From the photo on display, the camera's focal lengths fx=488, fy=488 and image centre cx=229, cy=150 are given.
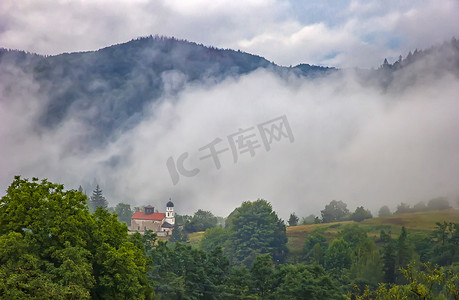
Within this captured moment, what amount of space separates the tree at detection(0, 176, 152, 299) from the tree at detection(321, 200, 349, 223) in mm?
130476

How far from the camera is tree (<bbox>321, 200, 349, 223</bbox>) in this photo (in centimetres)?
16712

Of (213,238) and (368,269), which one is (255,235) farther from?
(368,269)

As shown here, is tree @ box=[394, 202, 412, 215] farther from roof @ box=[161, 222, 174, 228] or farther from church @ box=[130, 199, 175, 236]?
church @ box=[130, 199, 175, 236]

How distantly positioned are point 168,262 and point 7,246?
109ft

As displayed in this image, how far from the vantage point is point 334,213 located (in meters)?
169

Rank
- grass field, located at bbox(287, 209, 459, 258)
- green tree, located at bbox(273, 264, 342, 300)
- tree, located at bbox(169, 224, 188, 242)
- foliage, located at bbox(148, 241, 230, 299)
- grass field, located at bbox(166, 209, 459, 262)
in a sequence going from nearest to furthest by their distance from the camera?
green tree, located at bbox(273, 264, 342, 300) < foliage, located at bbox(148, 241, 230, 299) < grass field, located at bbox(166, 209, 459, 262) < grass field, located at bbox(287, 209, 459, 258) < tree, located at bbox(169, 224, 188, 242)

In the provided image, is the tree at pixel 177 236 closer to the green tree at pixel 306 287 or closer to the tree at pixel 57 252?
the green tree at pixel 306 287

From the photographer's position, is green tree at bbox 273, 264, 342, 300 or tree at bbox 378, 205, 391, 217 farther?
tree at bbox 378, 205, 391, 217

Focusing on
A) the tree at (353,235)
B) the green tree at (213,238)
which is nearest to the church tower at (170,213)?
the green tree at (213,238)

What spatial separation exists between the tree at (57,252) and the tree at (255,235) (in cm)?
8319

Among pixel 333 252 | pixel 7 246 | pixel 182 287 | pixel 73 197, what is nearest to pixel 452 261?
pixel 333 252

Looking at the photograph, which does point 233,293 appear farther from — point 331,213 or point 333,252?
point 331,213

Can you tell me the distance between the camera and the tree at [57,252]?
3405cm

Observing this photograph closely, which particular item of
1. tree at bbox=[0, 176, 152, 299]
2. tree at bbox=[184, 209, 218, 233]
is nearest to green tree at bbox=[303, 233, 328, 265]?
tree at bbox=[184, 209, 218, 233]
